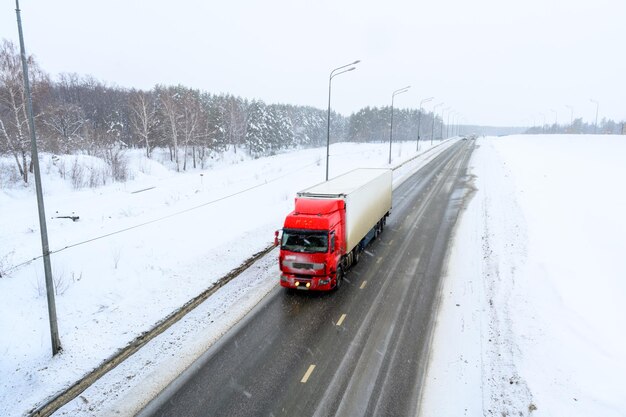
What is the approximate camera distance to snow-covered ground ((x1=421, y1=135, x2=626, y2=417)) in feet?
27.1

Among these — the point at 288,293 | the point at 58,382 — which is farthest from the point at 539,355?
the point at 58,382

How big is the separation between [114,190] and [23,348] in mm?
25829

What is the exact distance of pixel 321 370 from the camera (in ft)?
30.6

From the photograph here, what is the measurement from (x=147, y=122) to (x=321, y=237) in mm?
56303

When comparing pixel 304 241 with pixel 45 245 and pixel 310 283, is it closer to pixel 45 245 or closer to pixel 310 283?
pixel 310 283

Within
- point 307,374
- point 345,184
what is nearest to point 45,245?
point 307,374

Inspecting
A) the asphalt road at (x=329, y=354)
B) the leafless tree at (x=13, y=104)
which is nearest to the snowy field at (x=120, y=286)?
the asphalt road at (x=329, y=354)

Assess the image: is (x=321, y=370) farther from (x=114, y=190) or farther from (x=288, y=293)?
(x=114, y=190)

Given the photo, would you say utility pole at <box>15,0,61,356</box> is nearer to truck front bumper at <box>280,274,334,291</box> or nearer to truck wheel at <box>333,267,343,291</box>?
truck front bumper at <box>280,274,334,291</box>

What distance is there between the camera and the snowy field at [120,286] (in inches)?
358

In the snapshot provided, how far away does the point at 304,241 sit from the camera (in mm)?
13102

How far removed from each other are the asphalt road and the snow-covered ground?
0.69 m

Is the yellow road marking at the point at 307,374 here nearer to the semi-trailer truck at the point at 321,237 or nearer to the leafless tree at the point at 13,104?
the semi-trailer truck at the point at 321,237

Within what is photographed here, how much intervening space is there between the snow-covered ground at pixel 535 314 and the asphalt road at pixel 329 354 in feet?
2.25
